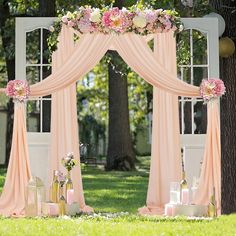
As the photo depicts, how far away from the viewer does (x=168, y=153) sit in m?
9.34

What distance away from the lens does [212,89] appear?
334 inches

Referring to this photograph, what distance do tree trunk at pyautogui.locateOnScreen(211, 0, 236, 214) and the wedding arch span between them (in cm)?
15

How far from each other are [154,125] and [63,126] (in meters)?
1.24

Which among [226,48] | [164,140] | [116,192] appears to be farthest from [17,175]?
[116,192]

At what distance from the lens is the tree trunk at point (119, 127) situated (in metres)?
17.7

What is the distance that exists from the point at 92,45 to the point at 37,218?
7.58 ft

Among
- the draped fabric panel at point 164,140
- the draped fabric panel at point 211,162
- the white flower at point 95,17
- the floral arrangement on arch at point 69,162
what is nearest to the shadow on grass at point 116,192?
the draped fabric panel at point 164,140

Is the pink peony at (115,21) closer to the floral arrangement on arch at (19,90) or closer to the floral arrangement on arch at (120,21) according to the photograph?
the floral arrangement on arch at (120,21)

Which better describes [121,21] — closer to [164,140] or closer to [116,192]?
[164,140]

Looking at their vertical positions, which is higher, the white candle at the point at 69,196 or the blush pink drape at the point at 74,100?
the blush pink drape at the point at 74,100

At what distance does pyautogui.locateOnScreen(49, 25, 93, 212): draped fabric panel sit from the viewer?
9.22m

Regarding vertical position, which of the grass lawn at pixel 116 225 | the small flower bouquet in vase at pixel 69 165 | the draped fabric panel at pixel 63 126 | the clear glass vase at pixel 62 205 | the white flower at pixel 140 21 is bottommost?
the grass lawn at pixel 116 225

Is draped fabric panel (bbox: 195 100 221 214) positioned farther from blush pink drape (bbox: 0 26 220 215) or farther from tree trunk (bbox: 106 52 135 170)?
tree trunk (bbox: 106 52 135 170)

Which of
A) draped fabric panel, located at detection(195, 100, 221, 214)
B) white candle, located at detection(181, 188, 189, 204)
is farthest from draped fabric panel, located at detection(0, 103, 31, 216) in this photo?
draped fabric panel, located at detection(195, 100, 221, 214)
